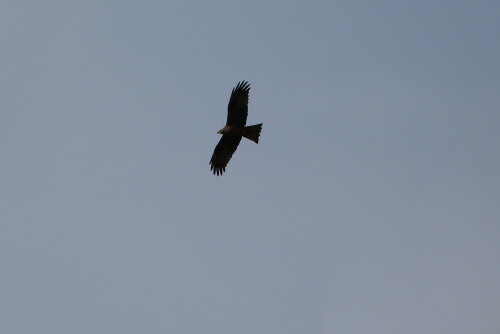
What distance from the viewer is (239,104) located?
27.5 metres

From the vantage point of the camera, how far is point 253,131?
2741 centimetres

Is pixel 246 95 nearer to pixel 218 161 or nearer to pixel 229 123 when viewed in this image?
pixel 229 123

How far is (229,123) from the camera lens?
2773 centimetres

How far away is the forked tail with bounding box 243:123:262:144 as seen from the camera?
1078 inches

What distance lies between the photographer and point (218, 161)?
28.9 metres

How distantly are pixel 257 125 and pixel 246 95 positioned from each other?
1154 mm

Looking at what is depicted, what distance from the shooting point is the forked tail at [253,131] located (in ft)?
89.8

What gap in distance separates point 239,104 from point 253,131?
1.10 meters

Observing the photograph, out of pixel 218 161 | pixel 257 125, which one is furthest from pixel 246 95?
pixel 218 161

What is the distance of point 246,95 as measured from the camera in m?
27.5

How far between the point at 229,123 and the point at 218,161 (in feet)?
6.16

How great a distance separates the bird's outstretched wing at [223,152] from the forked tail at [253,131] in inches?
25.8

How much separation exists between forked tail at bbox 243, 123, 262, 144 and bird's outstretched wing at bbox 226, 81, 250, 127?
1.25 ft

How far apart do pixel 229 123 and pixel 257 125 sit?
3.49 ft
